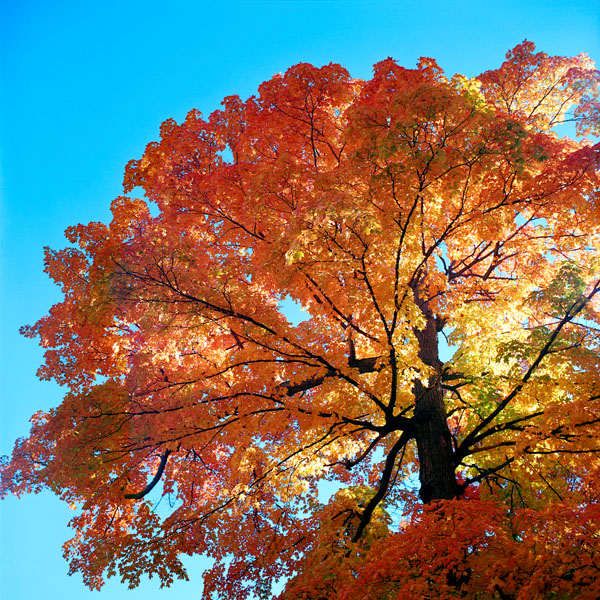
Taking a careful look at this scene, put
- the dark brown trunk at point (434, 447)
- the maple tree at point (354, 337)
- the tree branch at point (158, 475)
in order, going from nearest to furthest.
→ the maple tree at point (354, 337) → the dark brown trunk at point (434, 447) → the tree branch at point (158, 475)

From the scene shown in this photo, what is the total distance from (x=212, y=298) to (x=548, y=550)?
3.91 metres

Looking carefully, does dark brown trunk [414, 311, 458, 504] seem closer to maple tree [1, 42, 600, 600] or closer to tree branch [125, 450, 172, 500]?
maple tree [1, 42, 600, 600]

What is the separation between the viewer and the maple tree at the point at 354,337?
4.00 meters

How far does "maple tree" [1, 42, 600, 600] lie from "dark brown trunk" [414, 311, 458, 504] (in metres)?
0.03

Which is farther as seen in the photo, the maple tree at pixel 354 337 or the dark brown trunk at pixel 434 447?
the dark brown trunk at pixel 434 447

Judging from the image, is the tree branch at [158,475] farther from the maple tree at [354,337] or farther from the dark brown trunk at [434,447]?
the dark brown trunk at [434,447]

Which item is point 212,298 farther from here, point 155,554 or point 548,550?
point 548,550

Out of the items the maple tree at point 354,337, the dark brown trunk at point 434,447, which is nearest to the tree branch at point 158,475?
the maple tree at point 354,337

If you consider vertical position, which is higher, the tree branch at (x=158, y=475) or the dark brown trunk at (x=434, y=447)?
the tree branch at (x=158, y=475)

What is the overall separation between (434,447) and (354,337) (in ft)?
6.66

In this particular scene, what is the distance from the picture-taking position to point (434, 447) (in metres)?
5.70

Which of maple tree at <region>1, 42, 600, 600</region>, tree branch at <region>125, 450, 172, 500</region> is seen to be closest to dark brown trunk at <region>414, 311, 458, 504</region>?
maple tree at <region>1, 42, 600, 600</region>

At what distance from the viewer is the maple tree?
13.1 ft

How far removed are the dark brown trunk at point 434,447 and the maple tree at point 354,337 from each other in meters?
0.03
